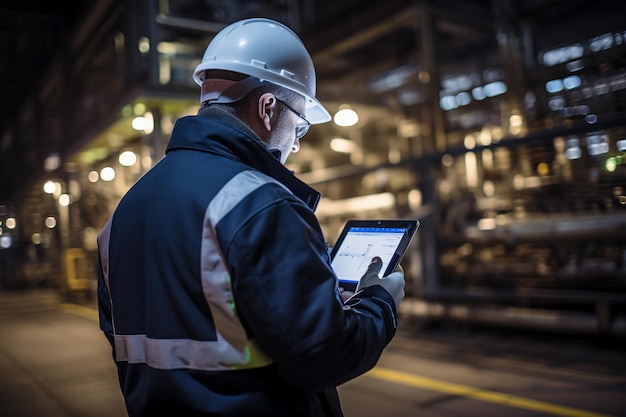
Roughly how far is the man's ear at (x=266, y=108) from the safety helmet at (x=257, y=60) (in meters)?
0.05

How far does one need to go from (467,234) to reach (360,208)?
73.6 inches

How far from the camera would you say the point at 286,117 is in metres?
1.61

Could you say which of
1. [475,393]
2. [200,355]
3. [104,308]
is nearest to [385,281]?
[200,355]

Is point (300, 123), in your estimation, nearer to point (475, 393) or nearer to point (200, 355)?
point (200, 355)

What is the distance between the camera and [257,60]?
158 cm

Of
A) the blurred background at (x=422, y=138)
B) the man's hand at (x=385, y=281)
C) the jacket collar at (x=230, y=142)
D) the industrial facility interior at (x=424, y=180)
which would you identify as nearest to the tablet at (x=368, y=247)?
the man's hand at (x=385, y=281)

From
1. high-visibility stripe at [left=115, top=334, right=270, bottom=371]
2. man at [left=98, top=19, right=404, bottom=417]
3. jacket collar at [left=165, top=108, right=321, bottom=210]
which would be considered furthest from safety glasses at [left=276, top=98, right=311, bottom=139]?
high-visibility stripe at [left=115, top=334, right=270, bottom=371]

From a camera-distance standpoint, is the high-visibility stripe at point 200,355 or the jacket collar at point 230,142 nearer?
the high-visibility stripe at point 200,355

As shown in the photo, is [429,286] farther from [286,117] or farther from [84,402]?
[286,117]

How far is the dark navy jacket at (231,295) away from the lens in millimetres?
1169

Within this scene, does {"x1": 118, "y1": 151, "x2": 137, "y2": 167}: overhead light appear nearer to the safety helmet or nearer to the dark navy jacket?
the safety helmet

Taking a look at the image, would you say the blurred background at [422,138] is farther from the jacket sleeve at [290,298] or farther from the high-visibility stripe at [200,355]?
the jacket sleeve at [290,298]

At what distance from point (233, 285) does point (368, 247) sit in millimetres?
660

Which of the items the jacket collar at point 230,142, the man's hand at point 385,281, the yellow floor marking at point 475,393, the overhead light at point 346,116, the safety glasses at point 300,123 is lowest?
the yellow floor marking at point 475,393
